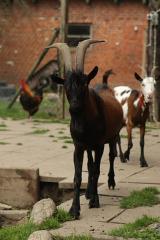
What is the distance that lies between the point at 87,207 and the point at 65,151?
14.9 ft

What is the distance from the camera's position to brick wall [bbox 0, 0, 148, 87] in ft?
92.0

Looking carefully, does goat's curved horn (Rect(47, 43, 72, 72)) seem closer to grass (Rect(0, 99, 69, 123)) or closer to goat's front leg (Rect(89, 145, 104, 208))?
goat's front leg (Rect(89, 145, 104, 208))

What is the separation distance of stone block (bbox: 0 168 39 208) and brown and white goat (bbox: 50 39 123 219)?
1426mm

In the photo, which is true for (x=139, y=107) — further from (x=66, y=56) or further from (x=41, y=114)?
(x=41, y=114)

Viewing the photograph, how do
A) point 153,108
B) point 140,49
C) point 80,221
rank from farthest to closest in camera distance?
point 140,49 < point 153,108 < point 80,221

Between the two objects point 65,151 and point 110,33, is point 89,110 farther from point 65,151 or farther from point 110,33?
point 110,33

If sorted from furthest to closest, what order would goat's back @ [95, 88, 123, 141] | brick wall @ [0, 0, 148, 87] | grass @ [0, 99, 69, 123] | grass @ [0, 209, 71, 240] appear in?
1. brick wall @ [0, 0, 148, 87]
2. grass @ [0, 99, 69, 123]
3. goat's back @ [95, 88, 123, 141]
4. grass @ [0, 209, 71, 240]

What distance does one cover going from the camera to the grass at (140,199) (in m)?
7.55

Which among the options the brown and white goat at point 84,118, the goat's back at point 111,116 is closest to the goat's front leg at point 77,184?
the brown and white goat at point 84,118

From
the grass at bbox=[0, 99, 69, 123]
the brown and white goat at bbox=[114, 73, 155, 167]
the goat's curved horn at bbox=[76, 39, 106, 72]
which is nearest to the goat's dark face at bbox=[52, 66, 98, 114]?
the goat's curved horn at bbox=[76, 39, 106, 72]

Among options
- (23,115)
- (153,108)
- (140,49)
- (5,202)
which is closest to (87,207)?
(5,202)

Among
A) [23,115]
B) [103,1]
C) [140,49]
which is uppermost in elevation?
[103,1]

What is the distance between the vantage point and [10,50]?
29.2 m

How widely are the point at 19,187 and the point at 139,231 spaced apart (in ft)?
10.9
